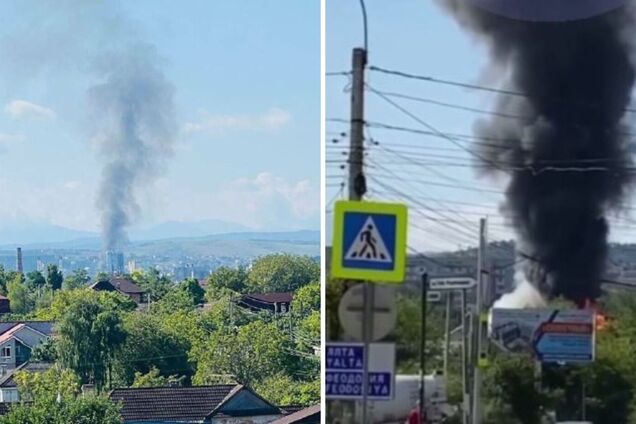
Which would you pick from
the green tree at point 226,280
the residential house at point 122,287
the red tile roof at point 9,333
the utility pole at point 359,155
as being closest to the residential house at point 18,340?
the red tile roof at point 9,333

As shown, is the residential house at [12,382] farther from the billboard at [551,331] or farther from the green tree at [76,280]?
the billboard at [551,331]

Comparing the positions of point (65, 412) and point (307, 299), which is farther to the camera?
point (65, 412)

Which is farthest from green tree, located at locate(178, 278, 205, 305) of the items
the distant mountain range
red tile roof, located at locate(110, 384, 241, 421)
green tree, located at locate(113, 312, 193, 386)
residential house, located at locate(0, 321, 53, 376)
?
residential house, located at locate(0, 321, 53, 376)

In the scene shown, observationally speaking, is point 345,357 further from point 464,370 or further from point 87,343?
point 87,343

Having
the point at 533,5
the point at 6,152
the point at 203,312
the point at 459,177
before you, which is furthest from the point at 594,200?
the point at 6,152

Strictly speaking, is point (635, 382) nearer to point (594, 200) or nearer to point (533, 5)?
point (594, 200)

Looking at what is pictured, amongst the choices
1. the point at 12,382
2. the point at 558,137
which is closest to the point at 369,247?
the point at 558,137
